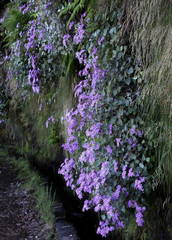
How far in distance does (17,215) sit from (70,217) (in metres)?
0.66

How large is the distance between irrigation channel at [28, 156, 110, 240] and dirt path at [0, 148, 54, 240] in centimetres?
22

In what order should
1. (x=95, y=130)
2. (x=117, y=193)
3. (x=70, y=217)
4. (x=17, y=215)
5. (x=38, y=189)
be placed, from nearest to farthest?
(x=117, y=193), (x=95, y=130), (x=70, y=217), (x=17, y=215), (x=38, y=189)

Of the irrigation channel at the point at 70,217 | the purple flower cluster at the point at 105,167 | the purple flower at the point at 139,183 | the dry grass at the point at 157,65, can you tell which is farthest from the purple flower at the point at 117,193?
the irrigation channel at the point at 70,217

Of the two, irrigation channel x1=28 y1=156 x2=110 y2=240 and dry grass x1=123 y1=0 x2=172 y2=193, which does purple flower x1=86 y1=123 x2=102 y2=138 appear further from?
irrigation channel x1=28 y1=156 x2=110 y2=240

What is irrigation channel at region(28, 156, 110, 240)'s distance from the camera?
367cm

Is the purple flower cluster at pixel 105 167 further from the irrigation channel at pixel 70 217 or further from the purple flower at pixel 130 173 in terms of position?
the irrigation channel at pixel 70 217

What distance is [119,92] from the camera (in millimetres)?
2846

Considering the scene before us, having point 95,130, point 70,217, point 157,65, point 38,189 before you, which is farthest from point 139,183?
point 38,189

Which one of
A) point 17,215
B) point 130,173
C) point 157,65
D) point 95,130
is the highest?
point 157,65

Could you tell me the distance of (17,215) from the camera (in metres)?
4.33

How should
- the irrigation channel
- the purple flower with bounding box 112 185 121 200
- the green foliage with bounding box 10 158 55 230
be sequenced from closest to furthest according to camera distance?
1. the purple flower with bounding box 112 185 121 200
2. the irrigation channel
3. the green foliage with bounding box 10 158 55 230

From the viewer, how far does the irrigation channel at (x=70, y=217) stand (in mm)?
3666

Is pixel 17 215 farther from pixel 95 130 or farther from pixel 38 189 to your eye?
pixel 95 130

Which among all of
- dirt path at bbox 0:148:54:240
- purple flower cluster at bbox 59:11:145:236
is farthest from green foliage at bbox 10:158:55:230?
purple flower cluster at bbox 59:11:145:236
